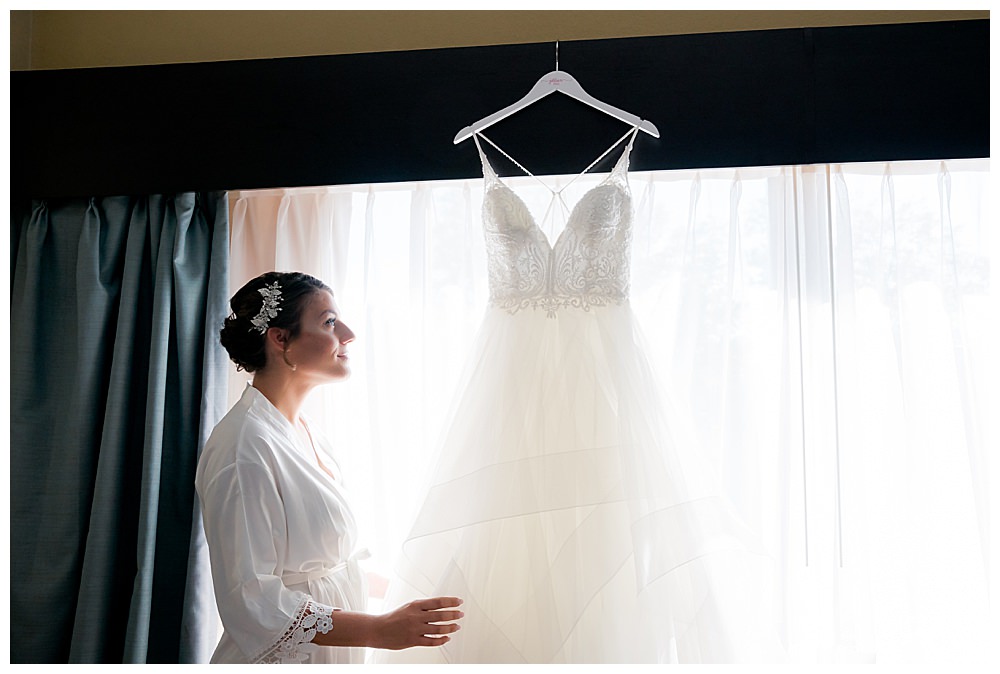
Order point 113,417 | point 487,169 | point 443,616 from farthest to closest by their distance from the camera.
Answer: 1. point 113,417
2. point 487,169
3. point 443,616

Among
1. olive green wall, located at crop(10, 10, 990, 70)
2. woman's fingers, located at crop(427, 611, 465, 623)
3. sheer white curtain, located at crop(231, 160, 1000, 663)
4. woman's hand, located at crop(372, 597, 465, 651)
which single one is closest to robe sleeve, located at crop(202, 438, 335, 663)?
woman's hand, located at crop(372, 597, 465, 651)

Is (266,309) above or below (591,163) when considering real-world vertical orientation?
below

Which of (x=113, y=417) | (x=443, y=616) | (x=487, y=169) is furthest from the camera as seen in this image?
(x=113, y=417)

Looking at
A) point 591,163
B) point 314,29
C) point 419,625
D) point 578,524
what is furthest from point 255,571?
point 314,29

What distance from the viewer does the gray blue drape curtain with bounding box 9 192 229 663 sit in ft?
6.68

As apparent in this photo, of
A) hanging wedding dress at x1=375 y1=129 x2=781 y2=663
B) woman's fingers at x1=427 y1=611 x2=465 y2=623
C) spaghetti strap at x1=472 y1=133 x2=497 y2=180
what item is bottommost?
woman's fingers at x1=427 y1=611 x2=465 y2=623

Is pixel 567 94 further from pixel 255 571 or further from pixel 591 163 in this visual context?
pixel 255 571

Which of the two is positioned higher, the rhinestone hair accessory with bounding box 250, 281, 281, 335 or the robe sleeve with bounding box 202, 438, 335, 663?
the rhinestone hair accessory with bounding box 250, 281, 281, 335

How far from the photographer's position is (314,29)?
99.0 inches

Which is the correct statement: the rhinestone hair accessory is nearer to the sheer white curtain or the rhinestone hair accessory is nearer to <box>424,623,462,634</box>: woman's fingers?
the sheer white curtain

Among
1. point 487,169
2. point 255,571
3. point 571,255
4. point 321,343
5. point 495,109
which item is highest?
point 495,109

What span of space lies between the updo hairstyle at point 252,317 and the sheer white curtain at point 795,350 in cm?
36

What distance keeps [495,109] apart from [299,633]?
1.26 m
